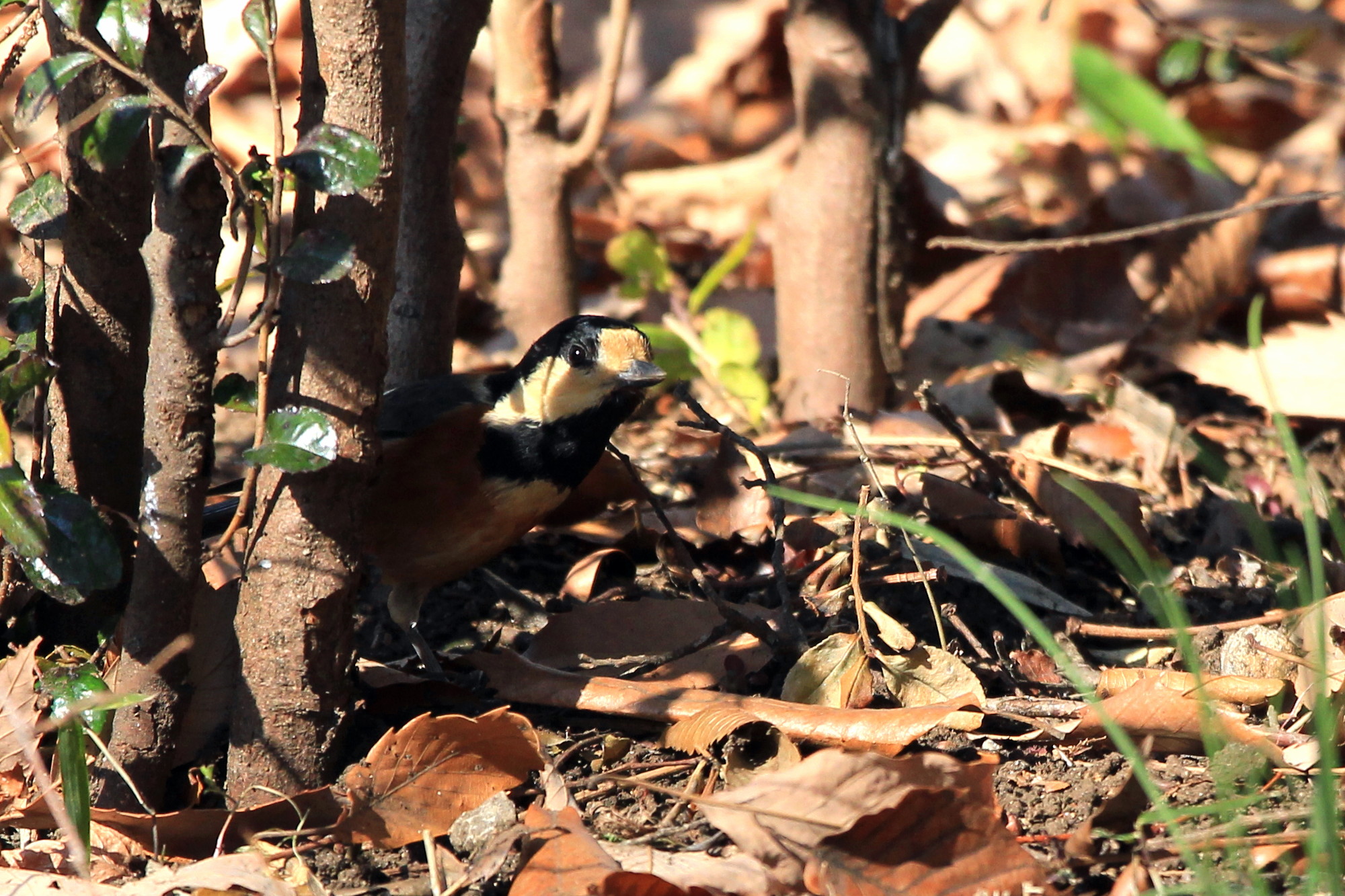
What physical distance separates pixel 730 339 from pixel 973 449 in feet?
5.22

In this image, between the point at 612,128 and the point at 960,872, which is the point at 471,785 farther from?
the point at 612,128

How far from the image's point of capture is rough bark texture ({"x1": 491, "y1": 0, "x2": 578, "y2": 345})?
435 cm

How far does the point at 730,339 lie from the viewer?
4750mm

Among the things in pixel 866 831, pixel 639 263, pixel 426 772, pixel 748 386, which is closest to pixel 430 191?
pixel 748 386

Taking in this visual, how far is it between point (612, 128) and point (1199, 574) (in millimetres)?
4769

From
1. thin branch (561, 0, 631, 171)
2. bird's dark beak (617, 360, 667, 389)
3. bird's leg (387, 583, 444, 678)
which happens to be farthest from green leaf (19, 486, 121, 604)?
thin branch (561, 0, 631, 171)

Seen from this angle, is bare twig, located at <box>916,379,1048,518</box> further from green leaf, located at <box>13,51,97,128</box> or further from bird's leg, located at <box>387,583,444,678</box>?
green leaf, located at <box>13,51,97,128</box>

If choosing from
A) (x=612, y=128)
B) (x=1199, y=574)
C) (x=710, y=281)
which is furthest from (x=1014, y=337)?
(x=612, y=128)

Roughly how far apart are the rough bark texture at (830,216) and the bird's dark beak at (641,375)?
0.89m

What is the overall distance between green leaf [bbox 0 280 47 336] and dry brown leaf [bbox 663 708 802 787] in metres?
1.49

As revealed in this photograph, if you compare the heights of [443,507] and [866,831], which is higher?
[443,507]

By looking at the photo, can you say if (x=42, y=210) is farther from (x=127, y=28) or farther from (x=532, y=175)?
(x=532, y=175)

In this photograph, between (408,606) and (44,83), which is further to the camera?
(408,606)

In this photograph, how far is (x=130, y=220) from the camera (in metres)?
2.63
